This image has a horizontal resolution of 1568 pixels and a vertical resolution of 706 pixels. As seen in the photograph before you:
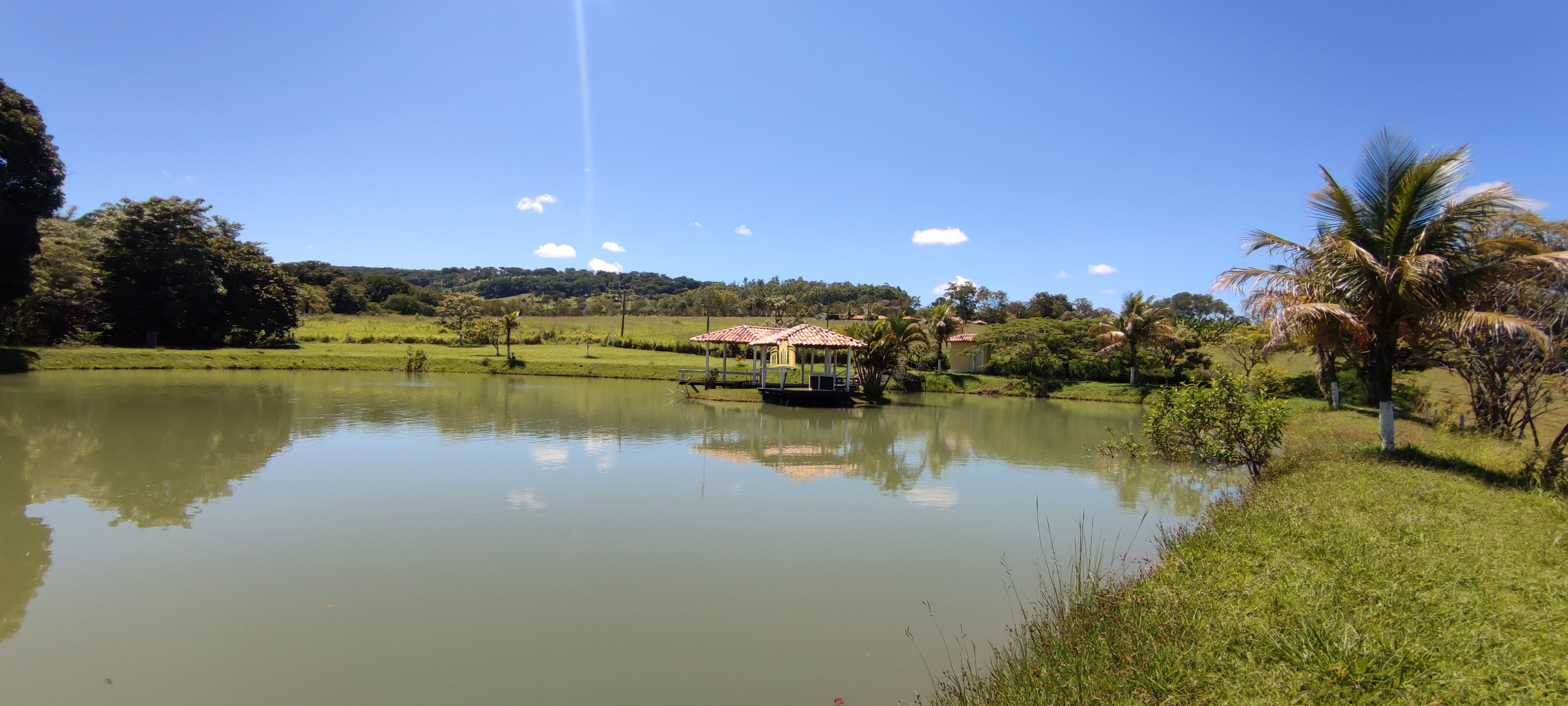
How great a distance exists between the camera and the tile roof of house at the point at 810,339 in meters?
21.4

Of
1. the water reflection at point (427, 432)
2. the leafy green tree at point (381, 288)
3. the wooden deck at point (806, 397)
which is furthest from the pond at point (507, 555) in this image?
the leafy green tree at point (381, 288)

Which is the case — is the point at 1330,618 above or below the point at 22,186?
below

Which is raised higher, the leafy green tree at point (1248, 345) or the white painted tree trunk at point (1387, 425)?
the leafy green tree at point (1248, 345)

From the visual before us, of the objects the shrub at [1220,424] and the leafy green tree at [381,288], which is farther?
the leafy green tree at [381,288]

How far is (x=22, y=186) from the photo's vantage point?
2080 cm

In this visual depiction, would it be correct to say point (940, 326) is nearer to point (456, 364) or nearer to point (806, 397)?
point (806, 397)

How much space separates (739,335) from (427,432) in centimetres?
1080

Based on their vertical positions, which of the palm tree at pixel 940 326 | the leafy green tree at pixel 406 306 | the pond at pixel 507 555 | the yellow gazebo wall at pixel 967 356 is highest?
the leafy green tree at pixel 406 306

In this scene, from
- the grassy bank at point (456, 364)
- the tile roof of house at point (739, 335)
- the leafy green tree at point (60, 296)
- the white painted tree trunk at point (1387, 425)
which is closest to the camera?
the white painted tree trunk at point (1387, 425)

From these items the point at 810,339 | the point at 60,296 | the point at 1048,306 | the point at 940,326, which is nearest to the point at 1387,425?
the point at 810,339

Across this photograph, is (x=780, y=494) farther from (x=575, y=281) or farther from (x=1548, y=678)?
(x=575, y=281)

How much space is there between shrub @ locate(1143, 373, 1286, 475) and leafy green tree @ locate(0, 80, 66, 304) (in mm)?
30018

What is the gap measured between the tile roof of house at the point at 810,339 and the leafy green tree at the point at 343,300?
44866 millimetres

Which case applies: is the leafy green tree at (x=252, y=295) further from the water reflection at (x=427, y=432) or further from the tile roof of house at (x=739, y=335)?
the tile roof of house at (x=739, y=335)
